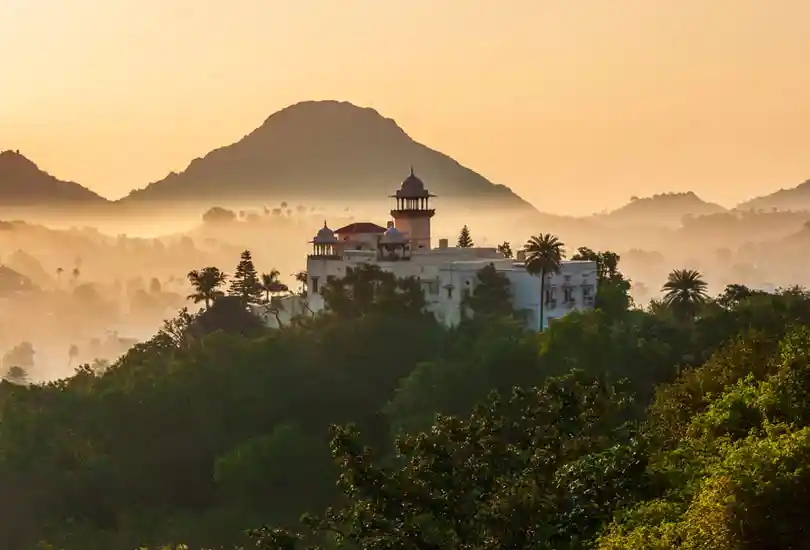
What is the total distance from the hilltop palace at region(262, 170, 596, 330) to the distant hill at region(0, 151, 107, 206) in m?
90.7

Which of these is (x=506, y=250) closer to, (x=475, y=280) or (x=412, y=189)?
(x=412, y=189)

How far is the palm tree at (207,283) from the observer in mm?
60531

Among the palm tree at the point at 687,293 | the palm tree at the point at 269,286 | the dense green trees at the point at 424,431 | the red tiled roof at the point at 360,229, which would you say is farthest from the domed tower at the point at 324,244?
the palm tree at the point at 687,293

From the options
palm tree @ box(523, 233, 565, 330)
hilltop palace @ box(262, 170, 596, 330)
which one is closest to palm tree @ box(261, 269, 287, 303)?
hilltop palace @ box(262, 170, 596, 330)

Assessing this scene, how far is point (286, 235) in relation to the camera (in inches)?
5778

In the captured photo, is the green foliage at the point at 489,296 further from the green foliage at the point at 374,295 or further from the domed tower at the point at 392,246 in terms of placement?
the domed tower at the point at 392,246

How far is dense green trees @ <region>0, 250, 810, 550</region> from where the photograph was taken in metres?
17.5

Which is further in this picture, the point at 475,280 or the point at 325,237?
the point at 325,237

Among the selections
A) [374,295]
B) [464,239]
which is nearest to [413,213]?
[374,295]

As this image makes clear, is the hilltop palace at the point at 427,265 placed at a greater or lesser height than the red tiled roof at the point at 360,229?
lesser

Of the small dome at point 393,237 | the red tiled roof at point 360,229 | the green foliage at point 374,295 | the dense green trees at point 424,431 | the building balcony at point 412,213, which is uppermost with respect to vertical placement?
the building balcony at point 412,213

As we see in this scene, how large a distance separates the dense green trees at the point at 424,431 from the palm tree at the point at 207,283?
0.81 m

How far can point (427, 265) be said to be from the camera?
52312mm

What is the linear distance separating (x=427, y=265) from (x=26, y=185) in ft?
353
